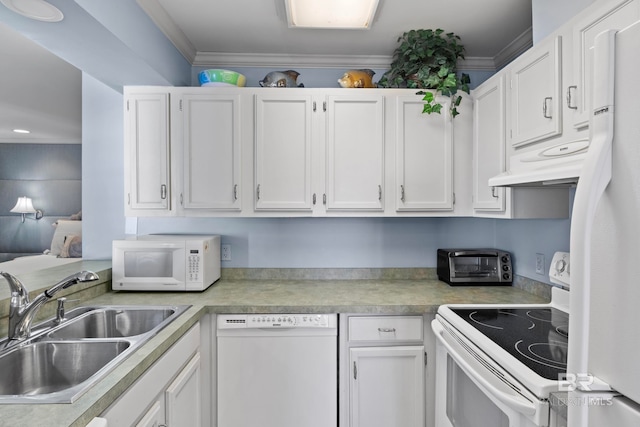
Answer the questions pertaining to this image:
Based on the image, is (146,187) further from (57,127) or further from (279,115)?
(57,127)

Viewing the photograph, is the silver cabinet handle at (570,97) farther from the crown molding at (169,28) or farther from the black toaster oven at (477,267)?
the crown molding at (169,28)

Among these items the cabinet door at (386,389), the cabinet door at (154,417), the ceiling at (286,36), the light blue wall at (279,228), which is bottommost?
the cabinet door at (386,389)

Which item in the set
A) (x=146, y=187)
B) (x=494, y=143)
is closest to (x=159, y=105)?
(x=146, y=187)

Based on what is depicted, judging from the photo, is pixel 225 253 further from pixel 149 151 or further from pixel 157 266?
pixel 149 151

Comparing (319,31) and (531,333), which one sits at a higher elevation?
(319,31)

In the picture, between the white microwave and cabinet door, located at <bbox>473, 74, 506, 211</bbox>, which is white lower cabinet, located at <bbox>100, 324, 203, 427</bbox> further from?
cabinet door, located at <bbox>473, 74, 506, 211</bbox>

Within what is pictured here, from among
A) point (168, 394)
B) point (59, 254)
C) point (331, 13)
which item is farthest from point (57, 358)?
point (59, 254)

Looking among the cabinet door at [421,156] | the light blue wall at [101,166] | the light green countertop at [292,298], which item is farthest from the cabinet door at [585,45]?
the light blue wall at [101,166]

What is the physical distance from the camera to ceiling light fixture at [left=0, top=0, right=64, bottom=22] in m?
1.30

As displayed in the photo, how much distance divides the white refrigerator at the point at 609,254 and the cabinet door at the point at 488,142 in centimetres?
131

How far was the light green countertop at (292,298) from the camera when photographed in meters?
1.28

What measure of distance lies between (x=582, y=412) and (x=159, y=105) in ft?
7.38

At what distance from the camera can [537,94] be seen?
1.57m

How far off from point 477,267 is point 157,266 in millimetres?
1971
